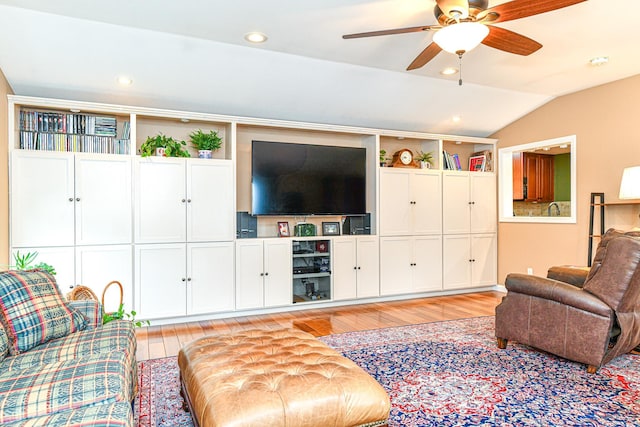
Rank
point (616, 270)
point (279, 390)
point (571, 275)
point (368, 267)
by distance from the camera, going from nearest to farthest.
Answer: point (279, 390) → point (616, 270) → point (571, 275) → point (368, 267)

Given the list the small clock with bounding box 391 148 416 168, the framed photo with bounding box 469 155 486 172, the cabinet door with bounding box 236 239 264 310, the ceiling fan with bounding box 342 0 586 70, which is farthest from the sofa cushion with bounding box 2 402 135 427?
the framed photo with bounding box 469 155 486 172

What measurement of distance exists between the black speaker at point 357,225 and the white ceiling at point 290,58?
1209 mm

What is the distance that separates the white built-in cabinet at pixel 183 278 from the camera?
13.2ft

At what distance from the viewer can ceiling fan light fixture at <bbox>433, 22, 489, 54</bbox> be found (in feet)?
7.39

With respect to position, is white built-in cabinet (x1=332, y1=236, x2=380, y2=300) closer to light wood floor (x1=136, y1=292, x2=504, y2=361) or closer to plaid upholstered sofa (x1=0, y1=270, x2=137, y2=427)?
light wood floor (x1=136, y1=292, x2=504, y2=361)

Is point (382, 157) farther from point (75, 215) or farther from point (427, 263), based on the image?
point (75, 215)

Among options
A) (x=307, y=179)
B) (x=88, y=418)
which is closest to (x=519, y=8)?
(x=88, y=418)

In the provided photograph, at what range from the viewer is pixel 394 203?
520cm

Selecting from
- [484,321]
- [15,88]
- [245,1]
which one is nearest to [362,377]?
[245,1]

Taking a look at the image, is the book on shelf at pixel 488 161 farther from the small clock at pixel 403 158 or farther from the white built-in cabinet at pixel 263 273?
the white built-in cabinet at pixel 263 273

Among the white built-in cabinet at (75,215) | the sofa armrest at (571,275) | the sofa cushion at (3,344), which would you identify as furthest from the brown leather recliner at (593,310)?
the white built-in cabinet at (75,215)

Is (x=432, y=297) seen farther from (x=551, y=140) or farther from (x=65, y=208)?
(x=65, y=208)

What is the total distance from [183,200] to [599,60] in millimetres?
4254

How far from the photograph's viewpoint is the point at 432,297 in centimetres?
546
